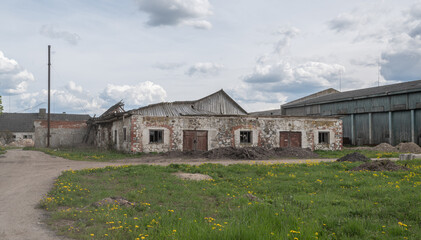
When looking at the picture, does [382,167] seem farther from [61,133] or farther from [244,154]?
[61,133]

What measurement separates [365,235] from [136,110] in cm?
2329

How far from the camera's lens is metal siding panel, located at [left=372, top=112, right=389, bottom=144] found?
31.9 meters

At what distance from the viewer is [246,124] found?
26812 mm

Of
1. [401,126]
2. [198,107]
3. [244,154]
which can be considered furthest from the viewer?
[198,107]

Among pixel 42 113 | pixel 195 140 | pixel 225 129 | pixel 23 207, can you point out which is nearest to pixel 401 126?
pixel 225 129

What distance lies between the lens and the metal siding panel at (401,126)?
3003cm

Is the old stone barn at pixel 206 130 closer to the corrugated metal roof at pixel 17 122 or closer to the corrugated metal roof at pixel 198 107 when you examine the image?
the corrugated metal roof at pixel 198 107

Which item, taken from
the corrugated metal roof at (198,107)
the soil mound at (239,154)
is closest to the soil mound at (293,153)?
the soil mound at (239,154)

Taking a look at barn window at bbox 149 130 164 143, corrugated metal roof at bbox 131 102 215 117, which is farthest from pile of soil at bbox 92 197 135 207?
corrugated metal roof at bbox 131 102 215 117

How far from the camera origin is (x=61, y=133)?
40.8 metres

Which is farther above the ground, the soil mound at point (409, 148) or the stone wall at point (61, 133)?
the stone wall at point (61, 133)

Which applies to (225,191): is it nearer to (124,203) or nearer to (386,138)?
(124,203)

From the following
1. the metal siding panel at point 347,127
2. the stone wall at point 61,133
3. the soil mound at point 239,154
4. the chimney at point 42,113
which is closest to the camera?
the soil mound at point 239,154

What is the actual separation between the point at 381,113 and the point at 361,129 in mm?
2767
